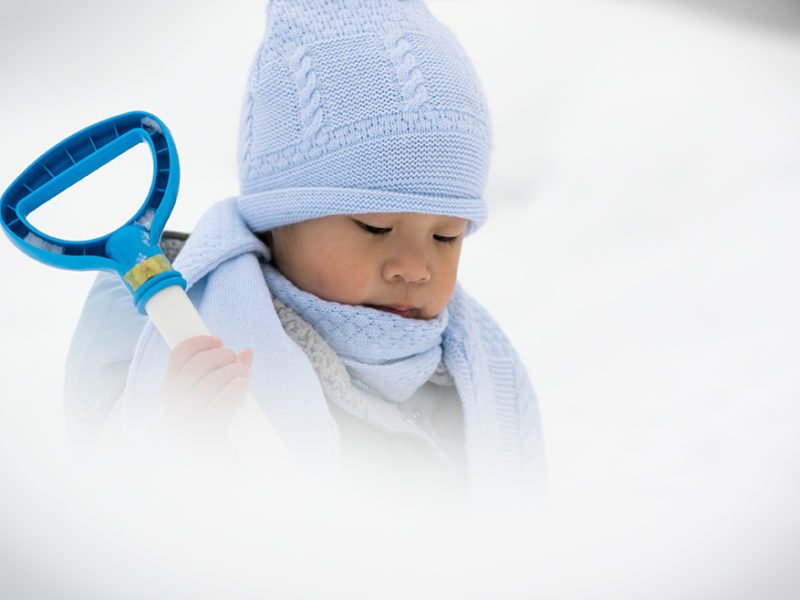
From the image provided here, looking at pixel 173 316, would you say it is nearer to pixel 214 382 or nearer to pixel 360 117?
pixel 214 382

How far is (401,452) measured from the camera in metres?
0.89

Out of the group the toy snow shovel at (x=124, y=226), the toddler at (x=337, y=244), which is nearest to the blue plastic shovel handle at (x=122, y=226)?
the toy snow shovel at (x=124, y=226)

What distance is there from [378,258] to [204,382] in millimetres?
246

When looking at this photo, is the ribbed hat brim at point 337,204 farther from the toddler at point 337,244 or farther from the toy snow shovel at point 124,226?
the toy snow shovel at point 124,226

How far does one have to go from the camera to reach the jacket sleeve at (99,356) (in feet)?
2.83

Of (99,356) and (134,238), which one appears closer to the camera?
(134,238)

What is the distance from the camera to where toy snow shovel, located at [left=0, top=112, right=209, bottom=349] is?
637 millimetres

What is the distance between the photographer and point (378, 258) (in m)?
0.81

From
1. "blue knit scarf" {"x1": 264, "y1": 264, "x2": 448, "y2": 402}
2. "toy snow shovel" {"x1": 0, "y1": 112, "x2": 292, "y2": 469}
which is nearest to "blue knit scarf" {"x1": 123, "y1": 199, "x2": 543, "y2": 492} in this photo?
"blue knit scarf" {"x1": 264, "y1": 264, "x2": 448, "y2": 402}

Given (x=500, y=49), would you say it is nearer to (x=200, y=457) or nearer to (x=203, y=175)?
(x=203, y=175)

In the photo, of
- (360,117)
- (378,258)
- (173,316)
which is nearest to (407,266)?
(378,258)

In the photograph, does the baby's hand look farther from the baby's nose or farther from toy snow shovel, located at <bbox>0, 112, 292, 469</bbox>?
the baby's nose

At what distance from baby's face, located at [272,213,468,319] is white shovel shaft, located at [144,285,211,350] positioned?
206mm

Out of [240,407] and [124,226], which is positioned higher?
[124,226]
